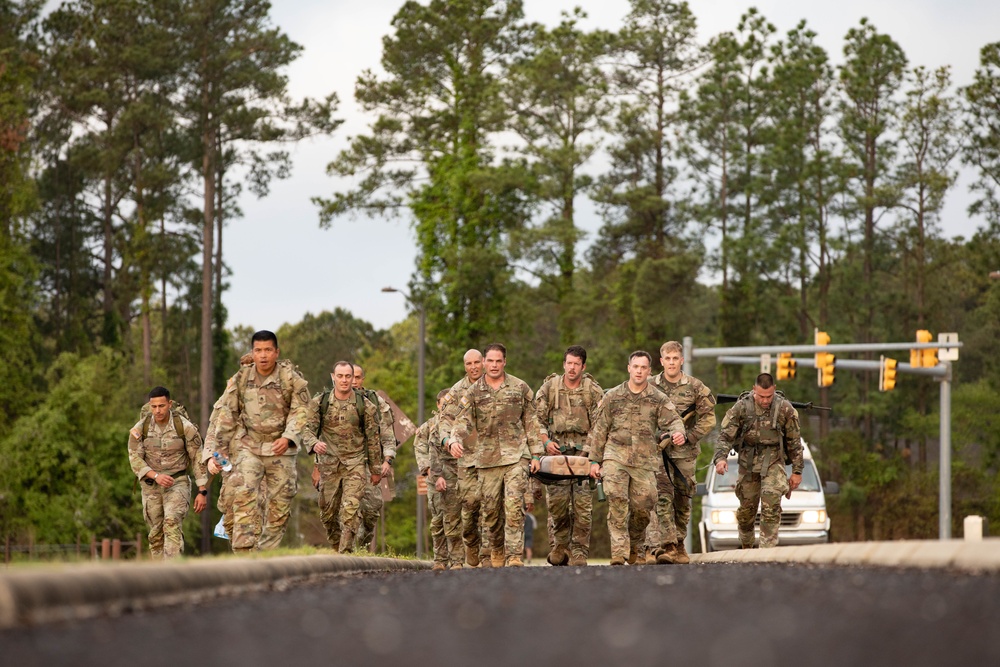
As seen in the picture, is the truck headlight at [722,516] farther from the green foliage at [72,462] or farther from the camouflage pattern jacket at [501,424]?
the green foliage at [72,462]

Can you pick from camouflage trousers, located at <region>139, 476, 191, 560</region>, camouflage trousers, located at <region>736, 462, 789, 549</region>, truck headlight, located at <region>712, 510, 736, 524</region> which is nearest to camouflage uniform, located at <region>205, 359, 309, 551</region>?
camouflage trousers, located at <region>139, 476, 191, 560</region>

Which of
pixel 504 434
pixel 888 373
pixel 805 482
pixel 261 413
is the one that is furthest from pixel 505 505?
pixel 888 373

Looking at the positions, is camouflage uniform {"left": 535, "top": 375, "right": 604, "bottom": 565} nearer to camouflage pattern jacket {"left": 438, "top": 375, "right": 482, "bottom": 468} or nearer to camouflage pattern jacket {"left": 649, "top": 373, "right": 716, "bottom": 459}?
camouflage pattern jacket {"left": 649, "top": 373, "right": 716, "bottom": 459}

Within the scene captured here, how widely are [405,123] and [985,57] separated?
61.7 feet

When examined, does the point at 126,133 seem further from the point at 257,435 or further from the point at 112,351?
the point at 257,435

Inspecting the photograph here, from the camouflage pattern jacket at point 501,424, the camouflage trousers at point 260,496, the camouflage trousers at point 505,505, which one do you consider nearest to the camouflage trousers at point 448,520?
the camouflage trousers at point 505,505

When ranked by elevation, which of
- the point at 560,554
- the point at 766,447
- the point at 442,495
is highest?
the point at 766,447

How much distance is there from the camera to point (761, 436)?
19.1 metres

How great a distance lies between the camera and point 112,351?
56.2m

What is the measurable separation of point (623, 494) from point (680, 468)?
1272 millimetres

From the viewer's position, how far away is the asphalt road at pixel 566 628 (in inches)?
260

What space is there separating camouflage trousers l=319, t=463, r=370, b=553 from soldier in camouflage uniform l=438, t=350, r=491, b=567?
40.8 inches

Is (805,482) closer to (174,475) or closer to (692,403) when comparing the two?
(692,403)

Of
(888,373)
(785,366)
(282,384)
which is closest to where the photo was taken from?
(282,384)
